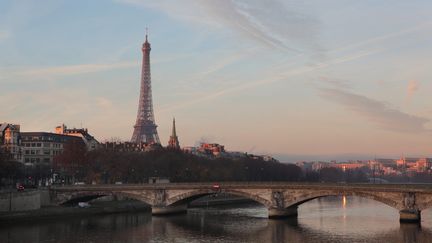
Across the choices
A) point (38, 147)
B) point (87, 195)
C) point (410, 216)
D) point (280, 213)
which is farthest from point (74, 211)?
point (38, 147)

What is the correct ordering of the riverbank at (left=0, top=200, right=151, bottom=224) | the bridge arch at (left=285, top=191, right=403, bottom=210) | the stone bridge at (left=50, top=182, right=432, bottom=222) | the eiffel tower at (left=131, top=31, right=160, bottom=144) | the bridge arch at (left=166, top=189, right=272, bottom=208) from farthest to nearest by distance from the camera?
1. the eiffel tower at (left=131, top=31, right=160, bottom=144)
2. the bridge arch at (left=166, top=189, right=272, bottom=208)
3. the riverbank at (left=0, top=200, right=151, bottom=224)
4. the bridge arch at (left=285, top=191, right=403, bottom=210)
5. the stone bridge at (left=50, top=182, right=432, bottom=222)

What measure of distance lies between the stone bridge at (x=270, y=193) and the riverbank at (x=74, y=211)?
8.26ft

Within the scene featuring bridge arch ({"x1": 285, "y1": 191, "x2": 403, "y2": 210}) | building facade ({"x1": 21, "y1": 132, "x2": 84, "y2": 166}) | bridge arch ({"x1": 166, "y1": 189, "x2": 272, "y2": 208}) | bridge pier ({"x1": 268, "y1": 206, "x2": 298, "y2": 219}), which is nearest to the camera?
bridge arch ({"x1": 285, "y1": 191, "x2": 403, "y2": 210})

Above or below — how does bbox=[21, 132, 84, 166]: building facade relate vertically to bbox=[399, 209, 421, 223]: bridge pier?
above

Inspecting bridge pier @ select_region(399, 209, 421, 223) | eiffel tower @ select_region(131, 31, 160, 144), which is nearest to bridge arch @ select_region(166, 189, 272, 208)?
bridge pier @ select_region(399, 209, 421, 223)

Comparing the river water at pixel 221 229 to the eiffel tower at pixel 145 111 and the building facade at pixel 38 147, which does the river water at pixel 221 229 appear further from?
the eiffel tower at pixel 145 111

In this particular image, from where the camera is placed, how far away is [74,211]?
75.6m

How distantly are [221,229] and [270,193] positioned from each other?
42.0 ft

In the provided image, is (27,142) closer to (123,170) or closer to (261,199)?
(123,170)

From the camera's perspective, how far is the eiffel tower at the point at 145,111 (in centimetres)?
17962

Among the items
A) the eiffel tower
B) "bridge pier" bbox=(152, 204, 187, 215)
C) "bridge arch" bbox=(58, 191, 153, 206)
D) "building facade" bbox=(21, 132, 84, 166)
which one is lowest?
"bridge pier" bbox=(152, 204, 187, 215)

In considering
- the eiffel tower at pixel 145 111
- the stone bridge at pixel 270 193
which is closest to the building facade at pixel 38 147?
the eiffel tower at pixel 145 111

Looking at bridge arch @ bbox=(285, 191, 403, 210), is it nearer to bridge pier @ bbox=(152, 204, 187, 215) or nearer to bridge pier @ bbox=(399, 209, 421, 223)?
bridge pier @ bbox=(399, 209, 421, 223)

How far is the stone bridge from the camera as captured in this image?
197 ft
